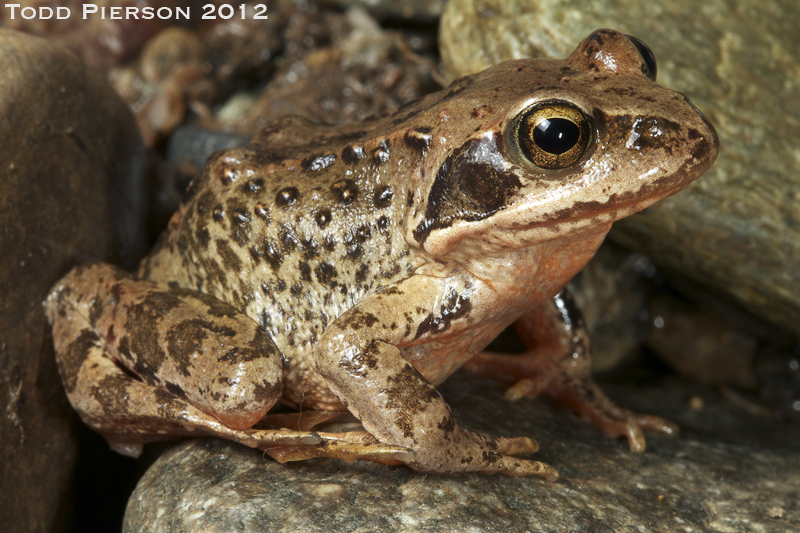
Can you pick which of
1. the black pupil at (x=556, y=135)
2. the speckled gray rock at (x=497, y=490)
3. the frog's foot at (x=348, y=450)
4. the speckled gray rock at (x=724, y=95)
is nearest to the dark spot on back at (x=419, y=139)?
the black pupil at (x=556, y=135)

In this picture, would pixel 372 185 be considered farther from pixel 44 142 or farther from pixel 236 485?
pixel 44 142

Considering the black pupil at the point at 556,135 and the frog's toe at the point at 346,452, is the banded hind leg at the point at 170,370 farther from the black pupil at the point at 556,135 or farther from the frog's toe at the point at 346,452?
the black pupil at the point at 556,135

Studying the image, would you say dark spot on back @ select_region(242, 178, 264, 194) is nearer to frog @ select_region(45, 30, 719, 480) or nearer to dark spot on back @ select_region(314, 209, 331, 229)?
frog @ select_region(45, 30, 719, 480)

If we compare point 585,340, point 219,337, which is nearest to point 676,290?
point 585,340

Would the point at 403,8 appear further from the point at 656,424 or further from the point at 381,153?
the point at 656,424

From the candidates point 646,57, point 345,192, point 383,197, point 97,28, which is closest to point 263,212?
point 345,192

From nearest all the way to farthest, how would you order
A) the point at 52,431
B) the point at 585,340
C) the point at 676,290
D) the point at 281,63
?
1. the point at 52,431
2. the point at 585,340
3. the point at 676,290
4. the point at 281,63

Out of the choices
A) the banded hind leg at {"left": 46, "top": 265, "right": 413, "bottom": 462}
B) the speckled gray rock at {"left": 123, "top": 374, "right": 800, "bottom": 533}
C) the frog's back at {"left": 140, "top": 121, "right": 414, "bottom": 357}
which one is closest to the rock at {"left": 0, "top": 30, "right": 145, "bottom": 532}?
the banded hind leg at {"left": 46, "top": 265, "right": 413, "bottom": 462}
